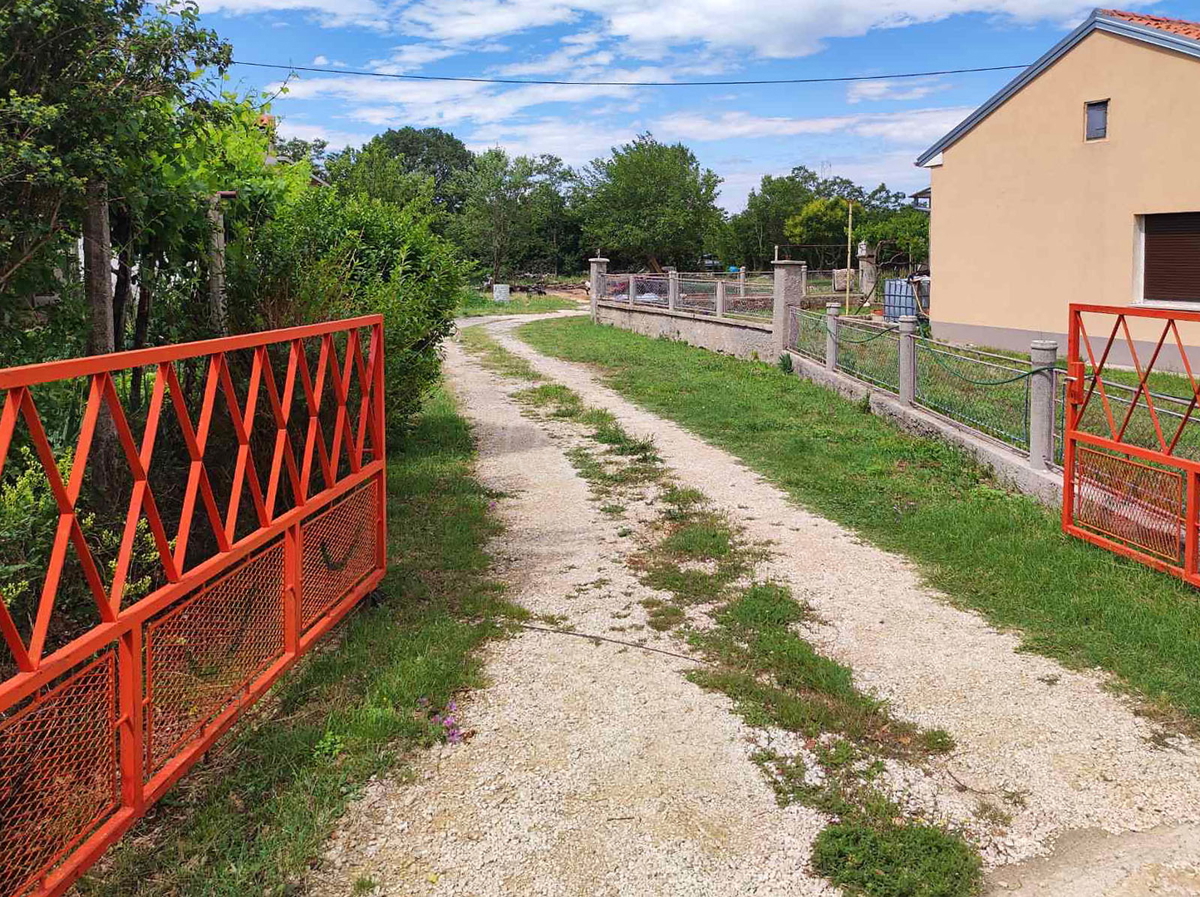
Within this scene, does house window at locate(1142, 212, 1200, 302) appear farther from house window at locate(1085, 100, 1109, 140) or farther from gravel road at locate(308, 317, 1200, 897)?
gravel road at locate(308, 317, 1200, 897)

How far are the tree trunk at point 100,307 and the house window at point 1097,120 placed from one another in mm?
15405

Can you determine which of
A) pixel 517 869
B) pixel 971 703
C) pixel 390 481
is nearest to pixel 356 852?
pixel 517 869

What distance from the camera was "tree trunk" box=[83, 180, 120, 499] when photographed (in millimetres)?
4910

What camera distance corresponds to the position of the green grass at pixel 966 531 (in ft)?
15.7

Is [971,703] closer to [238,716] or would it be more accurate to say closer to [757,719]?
[757,719]

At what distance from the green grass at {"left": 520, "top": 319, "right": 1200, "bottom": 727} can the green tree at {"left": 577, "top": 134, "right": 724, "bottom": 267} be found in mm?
40263

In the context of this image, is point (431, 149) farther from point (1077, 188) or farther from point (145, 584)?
point (145, 584)

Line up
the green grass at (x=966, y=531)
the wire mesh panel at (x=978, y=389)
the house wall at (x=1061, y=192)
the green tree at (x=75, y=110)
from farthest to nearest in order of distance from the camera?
1. the house wall at (x=1061, y=192)
2. the wire mesh panel at (x=978, y=389)
3. the green grass at (x=966, y=531)
4. the green tree at (x=75, y=110)

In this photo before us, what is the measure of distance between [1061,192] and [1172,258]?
243cm

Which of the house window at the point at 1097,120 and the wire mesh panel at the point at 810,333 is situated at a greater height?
the house window at the point at 1097,120

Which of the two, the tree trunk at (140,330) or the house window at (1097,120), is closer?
the tree trunk at (140,330)

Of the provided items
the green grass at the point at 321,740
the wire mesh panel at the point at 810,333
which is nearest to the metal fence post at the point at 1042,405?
the green grass at the point at 321,740

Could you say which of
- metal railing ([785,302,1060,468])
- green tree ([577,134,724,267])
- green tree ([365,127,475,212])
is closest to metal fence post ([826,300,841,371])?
metal railing ([785,302,1060,468])

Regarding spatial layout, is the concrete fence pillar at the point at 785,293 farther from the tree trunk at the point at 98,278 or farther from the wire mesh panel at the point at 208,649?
the wire mesh panel at the point at 208,649
